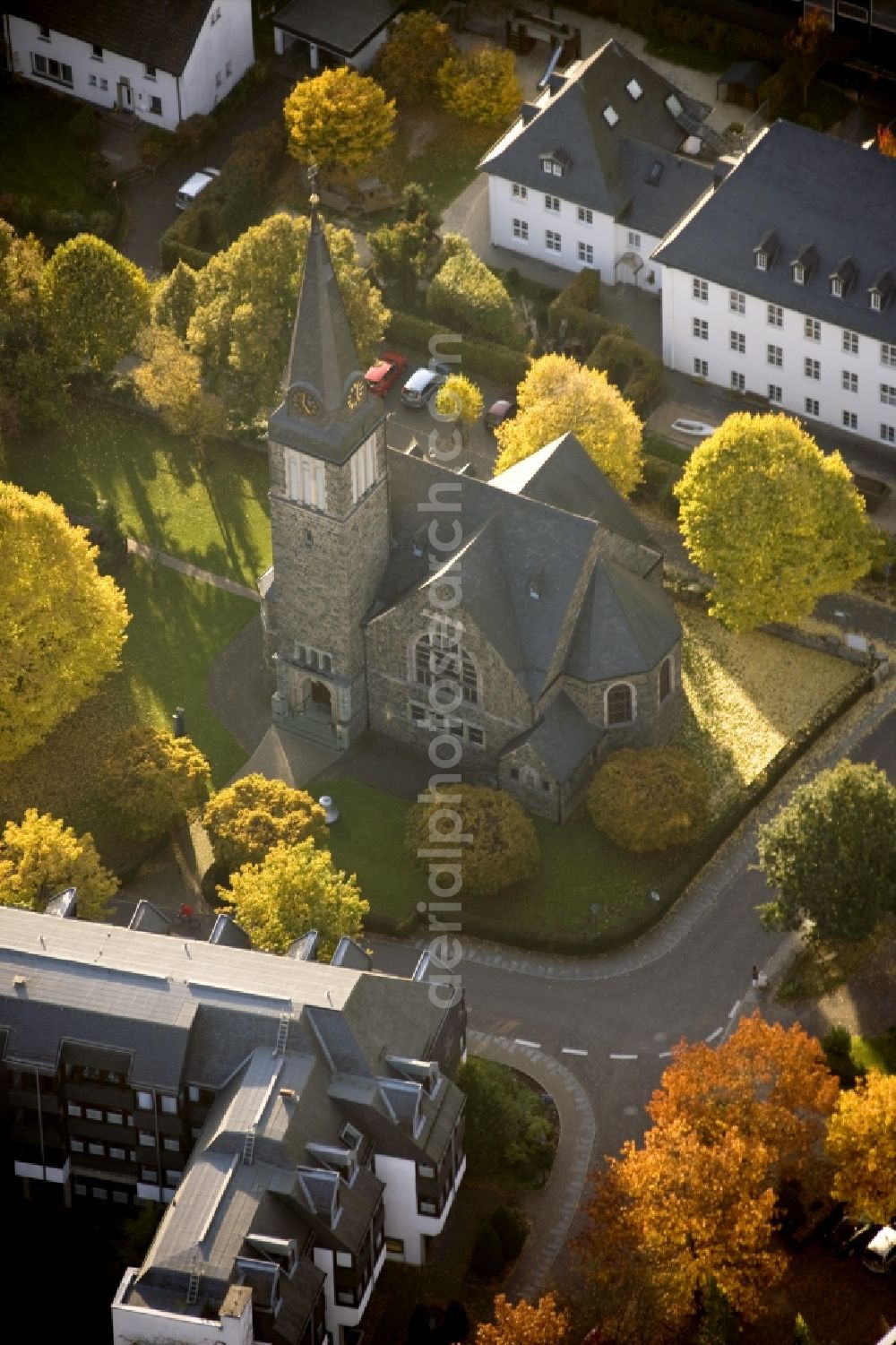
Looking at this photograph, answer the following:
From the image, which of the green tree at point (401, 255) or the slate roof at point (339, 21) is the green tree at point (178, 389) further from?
the slate roof at point (339, 21)

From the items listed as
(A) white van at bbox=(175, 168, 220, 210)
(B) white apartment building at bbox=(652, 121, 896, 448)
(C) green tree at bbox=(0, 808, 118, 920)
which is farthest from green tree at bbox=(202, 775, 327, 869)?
(A) white van at bbox=(175, 168, 220, 210)

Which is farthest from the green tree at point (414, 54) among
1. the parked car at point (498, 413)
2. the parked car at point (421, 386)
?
the parked car at point (498, 413)

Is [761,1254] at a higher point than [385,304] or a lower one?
lower

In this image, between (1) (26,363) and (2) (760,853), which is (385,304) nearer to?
(1) (26,363)

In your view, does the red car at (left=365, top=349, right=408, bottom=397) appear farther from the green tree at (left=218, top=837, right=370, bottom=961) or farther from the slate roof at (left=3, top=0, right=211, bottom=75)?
the green tree at (left=218, top=837, right=370, bottom=961)

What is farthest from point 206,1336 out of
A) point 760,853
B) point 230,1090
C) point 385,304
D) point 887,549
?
point 385,304

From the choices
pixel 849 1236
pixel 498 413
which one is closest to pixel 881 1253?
pixel 849 1236

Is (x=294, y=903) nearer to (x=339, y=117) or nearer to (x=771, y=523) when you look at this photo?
(x=771, y=523)
